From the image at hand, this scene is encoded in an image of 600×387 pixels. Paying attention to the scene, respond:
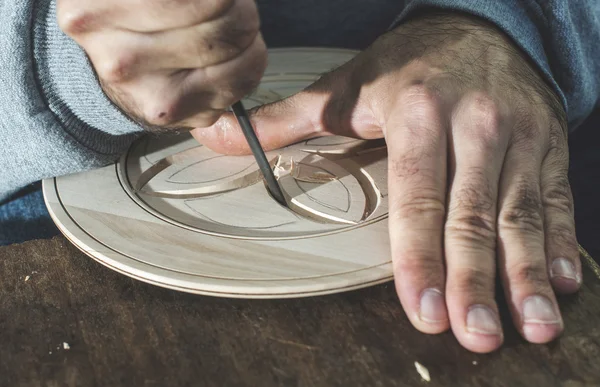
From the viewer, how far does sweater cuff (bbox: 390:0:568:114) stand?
1.10 meters

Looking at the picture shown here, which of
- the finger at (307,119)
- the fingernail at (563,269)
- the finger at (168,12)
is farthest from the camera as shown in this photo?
the finger at (307,119)

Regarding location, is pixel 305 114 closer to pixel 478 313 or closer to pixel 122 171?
pixel 122 171

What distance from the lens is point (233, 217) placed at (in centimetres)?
100

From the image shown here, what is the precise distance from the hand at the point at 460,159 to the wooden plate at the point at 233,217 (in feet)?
0.19

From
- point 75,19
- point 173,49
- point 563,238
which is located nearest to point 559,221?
point 563,238

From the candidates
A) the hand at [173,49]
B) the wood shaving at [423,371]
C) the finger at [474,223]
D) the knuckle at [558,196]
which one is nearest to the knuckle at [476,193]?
the finger at [474,223]

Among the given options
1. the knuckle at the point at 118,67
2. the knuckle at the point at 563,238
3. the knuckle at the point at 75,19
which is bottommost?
the knuckle at the point at 563,238

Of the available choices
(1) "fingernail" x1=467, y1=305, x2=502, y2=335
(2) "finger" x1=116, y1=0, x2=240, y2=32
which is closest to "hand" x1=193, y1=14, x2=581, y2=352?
(1) "fingernail" x1=467, y1=305, x2=502, y2=335

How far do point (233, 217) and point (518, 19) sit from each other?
65 centimetres

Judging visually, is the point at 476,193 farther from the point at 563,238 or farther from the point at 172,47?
the point at 172,47

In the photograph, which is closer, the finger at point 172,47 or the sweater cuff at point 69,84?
the finger at point 172,47

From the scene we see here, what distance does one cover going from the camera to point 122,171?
113 centimetres

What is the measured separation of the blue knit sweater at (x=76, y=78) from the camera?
0.98 m

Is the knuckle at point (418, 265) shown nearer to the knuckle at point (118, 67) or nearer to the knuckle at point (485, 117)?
the knuckle at point (485, 117)
